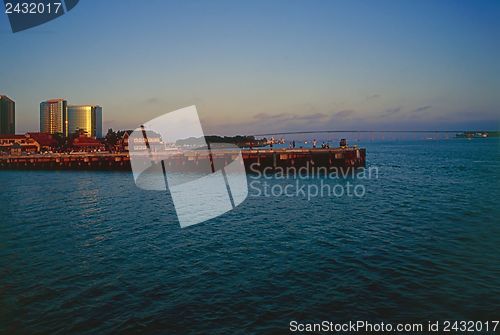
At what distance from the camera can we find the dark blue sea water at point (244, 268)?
10.3 metres

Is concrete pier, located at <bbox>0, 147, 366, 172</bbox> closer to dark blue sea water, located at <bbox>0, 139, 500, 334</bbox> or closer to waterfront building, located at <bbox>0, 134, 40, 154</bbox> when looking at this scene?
dark blue sea water, located at <bbox>0, 139, 500, 334</bbox>

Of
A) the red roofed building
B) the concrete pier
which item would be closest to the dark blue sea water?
the concrete pier

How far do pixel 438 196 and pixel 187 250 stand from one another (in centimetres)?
2697

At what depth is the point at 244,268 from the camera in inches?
556

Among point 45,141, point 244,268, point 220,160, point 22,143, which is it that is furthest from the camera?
point 45,141

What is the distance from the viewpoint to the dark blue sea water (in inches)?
406

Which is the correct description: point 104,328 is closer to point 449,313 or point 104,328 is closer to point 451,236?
point 449,313

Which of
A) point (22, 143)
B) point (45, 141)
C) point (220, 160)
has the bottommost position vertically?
point (220, 160)

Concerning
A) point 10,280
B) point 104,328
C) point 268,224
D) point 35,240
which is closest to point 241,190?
point 268,224

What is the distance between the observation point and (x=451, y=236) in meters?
18.5

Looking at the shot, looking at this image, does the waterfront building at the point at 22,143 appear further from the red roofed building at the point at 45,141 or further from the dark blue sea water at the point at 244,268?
the dark blue sea water at the point at 244,268

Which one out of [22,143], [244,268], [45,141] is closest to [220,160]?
[244,268]

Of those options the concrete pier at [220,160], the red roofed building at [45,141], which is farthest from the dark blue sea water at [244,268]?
the red roofed building at [45,141]

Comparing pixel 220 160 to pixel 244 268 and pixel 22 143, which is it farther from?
pixel 22 143
